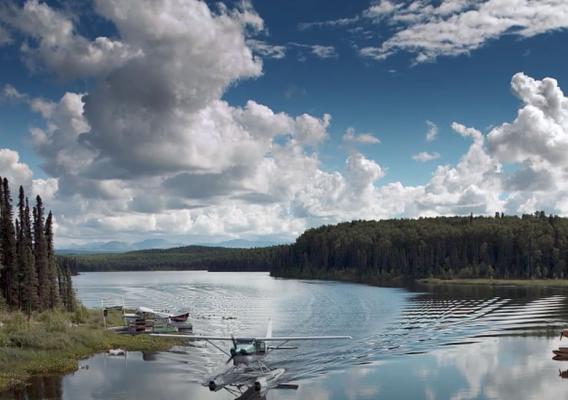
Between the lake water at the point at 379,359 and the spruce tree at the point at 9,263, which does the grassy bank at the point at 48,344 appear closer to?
the lake water at the point at 379,359

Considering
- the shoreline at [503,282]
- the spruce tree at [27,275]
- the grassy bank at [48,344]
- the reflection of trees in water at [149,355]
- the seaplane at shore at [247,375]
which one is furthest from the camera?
the shoreline at [503,282]

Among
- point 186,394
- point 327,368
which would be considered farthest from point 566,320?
point 186,394

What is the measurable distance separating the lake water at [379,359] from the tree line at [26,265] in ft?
59.7

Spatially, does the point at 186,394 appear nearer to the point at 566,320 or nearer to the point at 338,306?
the point at 566,320

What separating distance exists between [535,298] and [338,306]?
34.9 m

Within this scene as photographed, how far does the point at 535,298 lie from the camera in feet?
334

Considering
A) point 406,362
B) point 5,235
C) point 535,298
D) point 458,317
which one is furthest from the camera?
point 535,298

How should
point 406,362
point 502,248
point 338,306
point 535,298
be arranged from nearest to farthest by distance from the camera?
point 406,362 < point 338,306 < point 535,298 < point 502,248

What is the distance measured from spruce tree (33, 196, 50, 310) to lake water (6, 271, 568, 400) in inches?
719

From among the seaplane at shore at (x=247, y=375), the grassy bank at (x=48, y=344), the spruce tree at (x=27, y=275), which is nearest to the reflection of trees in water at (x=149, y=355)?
the grassy bank at (x=48, y=344)

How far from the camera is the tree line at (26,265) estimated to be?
67.8 meters

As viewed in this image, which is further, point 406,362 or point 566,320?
point 566,320

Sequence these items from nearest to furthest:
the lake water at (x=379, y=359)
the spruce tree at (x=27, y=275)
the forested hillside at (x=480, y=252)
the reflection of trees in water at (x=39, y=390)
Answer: the reflection of trees in water at (x=39, y=390), the lake water at (x=379, y=359), the spruce tree at (x=27, y=275), the forested hillside at (x=480, y=252)

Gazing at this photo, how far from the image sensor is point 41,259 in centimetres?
7425
